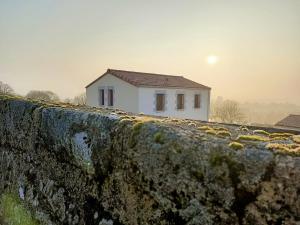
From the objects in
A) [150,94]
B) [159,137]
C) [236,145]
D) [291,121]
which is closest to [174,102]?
[150,94]

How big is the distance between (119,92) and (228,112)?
16245 mm

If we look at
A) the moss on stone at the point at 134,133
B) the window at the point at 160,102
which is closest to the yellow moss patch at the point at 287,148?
the moss on stone at the point at 134,133

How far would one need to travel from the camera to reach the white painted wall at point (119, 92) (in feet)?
81.8

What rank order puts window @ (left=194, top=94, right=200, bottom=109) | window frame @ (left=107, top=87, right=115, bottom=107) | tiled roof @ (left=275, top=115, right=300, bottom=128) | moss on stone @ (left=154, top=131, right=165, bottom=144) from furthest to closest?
window @ (left=194, top=94, right=200, bottom=109) < window frame @ (left=107, top=87, right=115, bottom=107) < tiled roof @ (left=275, top=115, right=300, bottom=128) < moss on stone @ (left=154, top=131, right=165, bottom=144)

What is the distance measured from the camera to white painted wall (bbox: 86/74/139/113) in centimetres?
2494

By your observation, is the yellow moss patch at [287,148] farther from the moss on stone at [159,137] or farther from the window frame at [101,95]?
the window frame at [101,95]

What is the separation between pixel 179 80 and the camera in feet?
98.1

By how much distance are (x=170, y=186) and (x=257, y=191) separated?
445 millimetres

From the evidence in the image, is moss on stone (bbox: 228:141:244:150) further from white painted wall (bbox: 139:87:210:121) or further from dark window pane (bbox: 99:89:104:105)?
dark window pane (bbox: 99:89:104:105)

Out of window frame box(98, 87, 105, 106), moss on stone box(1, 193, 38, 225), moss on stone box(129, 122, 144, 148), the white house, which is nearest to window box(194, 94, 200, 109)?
the white house

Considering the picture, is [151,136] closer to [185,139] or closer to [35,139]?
[185,139]

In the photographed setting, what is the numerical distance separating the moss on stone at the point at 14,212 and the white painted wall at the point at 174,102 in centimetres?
2120

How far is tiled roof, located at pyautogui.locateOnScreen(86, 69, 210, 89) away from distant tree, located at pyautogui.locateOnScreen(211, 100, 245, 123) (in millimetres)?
8229

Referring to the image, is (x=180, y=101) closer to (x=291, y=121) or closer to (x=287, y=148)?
(x=291, y=121)
